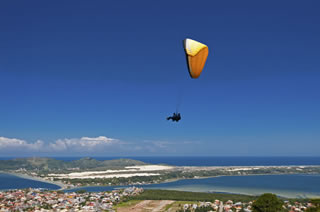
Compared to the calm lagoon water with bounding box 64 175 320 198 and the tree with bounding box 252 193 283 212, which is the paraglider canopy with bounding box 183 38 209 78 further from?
the calm lagoon water with bounding box 64 175 320 198

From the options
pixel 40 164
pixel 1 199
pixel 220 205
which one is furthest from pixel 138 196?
pixel 40 164

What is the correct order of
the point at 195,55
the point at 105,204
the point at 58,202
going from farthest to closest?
the point at 58,202 → the point at 105,204 → the point at 195,55

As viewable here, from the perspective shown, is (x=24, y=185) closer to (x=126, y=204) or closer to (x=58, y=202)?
(x=58, y=202)

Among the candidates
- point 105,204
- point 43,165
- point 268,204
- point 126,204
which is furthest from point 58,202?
point 43,165

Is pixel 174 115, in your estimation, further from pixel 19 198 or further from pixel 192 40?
pixel 19 198

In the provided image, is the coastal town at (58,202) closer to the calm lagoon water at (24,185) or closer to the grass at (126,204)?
the grass at (126,204)

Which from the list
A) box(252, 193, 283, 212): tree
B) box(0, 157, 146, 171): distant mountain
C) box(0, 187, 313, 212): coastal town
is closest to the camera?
box(252, 193, 283, 212): tree

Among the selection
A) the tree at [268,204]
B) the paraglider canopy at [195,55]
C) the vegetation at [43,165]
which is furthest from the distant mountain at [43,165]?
the paraglider canopy at [195,55]

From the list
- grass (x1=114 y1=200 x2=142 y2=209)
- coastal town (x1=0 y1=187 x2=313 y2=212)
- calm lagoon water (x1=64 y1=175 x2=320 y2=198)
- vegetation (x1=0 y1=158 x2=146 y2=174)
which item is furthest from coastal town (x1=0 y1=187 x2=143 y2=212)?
vegetation (x1=0 y1=158 x2=146 y2=174)
